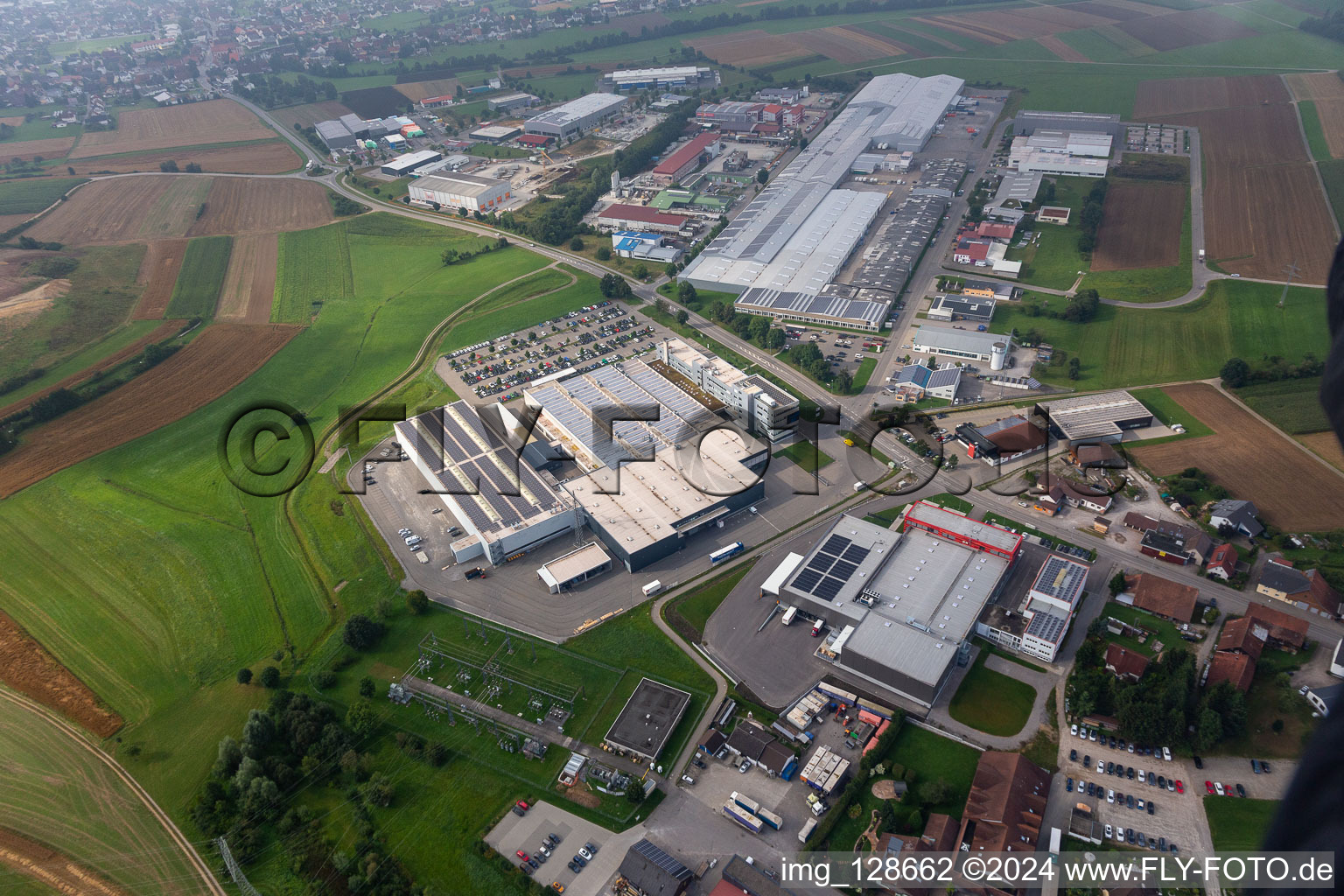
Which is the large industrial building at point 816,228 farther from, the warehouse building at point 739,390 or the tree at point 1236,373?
the tree at point 1236,373

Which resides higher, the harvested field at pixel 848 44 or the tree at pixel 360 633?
the harvested field at pixel 848 44

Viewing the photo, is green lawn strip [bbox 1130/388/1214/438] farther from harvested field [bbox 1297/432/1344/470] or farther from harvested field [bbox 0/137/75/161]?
harvested field [bbox 0/137/75/161]

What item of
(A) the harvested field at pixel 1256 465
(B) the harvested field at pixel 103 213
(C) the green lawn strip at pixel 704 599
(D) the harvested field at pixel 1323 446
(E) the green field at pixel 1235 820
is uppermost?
(B) the harvested field at pixel 103 213

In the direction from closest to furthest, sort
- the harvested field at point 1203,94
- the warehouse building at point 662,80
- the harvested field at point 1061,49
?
1. the harvested field at point 1203,94
2. the harvested field at point 1061,49
3. the warehouse building at point 662,80

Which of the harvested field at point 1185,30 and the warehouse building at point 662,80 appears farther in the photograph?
the warehouse building at point 662,80

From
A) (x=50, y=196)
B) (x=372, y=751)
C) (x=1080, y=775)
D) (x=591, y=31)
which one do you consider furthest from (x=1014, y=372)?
(x=591, y=31)

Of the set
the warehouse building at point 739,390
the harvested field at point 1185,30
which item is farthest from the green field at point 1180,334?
the harvested field at point 1185,30

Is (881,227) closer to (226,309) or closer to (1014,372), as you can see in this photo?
(1014,372)

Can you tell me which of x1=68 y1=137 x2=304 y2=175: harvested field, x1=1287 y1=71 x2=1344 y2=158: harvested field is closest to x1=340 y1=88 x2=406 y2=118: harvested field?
x1=68 y1=137 x2=304 y2=175: harvested field
